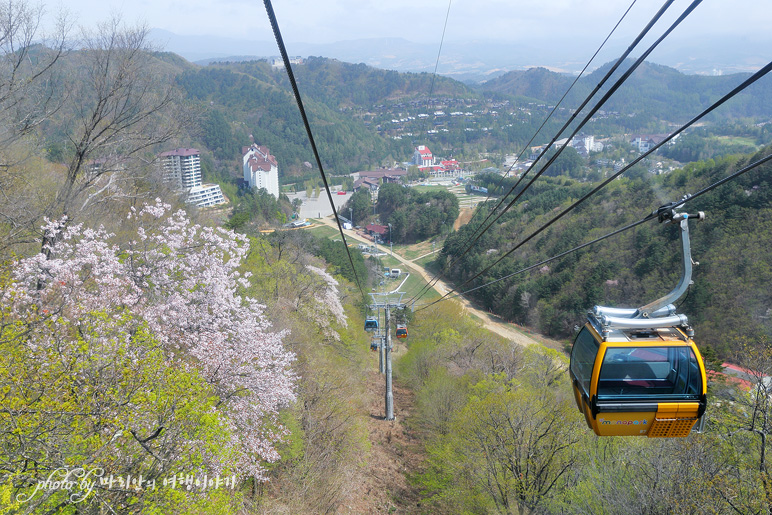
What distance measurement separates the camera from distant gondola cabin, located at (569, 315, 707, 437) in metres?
5.29

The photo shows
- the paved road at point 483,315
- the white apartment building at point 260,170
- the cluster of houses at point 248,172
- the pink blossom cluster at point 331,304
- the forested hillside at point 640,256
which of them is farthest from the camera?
the white apartment building at point 260,170

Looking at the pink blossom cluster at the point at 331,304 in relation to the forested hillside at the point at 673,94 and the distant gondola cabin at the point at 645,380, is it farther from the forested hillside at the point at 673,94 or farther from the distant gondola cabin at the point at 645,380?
the forested hillside at the point at 673,94

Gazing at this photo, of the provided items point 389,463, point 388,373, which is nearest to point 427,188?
point 388,373

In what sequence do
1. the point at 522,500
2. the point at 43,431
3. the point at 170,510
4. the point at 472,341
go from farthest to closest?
the point at 472,341
the point at 522,500
the point at 170,510
the point at 43,431

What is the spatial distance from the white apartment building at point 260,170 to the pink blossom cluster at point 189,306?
6030 cm

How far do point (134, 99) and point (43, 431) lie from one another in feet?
34.3

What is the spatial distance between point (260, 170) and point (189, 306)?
6387 centimetres

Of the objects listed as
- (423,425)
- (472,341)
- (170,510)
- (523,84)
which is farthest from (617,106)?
(170,510)

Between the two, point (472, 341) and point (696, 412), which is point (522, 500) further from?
point (472, 341)

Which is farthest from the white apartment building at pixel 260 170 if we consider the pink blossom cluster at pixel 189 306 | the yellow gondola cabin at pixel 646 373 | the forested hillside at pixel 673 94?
the yellow gondola cabin at pixel 646 373

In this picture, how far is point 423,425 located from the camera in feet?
65.0

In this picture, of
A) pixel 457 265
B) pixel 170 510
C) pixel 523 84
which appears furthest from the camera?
pixel 523 84

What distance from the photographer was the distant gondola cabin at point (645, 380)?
17.3ft

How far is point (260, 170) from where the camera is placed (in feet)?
237
